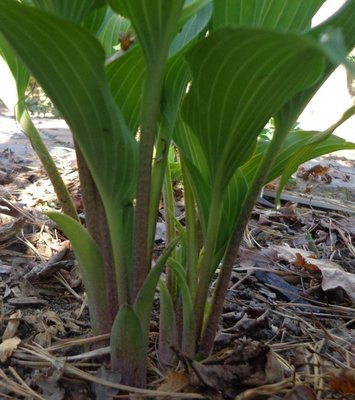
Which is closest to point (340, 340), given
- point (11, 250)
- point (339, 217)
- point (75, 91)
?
point (75, 91)

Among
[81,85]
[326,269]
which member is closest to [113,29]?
Result: [81,85]

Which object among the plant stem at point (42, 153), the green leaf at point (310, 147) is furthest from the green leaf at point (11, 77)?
the green leaf at point (310, 147)

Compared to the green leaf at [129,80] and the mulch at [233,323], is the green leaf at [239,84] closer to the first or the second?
the green leaf at [129,80]

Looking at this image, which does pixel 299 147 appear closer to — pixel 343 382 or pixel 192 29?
pixel 192 29

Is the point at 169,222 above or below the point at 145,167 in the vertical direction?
below

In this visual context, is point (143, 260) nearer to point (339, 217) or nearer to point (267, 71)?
point (267, 71)

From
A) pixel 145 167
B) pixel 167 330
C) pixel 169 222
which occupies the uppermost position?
pixel 145 167
